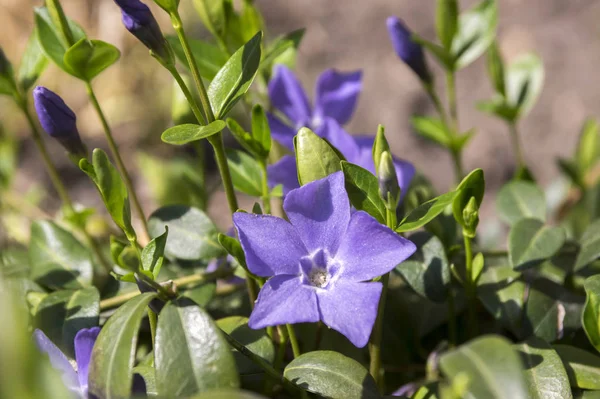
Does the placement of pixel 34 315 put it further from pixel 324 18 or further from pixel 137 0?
pixel 324 18

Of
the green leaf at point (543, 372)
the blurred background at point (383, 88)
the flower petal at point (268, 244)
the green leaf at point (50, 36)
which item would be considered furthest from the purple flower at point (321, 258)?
the blurred background at point (383, 88)

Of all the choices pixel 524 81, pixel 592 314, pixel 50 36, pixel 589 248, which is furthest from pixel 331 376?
pixel 524 81

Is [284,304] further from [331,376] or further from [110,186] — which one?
[110,186]

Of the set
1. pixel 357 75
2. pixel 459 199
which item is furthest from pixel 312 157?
pixel 357 75

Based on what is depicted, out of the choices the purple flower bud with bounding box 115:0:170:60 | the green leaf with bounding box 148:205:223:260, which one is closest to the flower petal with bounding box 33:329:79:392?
the green leaf with bounding box 148:205:223:260

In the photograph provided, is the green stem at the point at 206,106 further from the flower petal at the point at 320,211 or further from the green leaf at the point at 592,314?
the green leaf at the point at 592,314

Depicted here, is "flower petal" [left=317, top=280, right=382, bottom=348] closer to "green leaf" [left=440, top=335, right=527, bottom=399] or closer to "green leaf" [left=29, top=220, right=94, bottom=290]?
"green leaf" [left=440, top=335, right=527, bottom=399]
